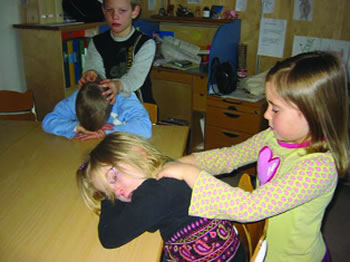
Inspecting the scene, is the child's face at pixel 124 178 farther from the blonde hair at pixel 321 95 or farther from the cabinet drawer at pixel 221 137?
the cabinet drawer at pixel 221 137

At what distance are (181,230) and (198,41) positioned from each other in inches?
109

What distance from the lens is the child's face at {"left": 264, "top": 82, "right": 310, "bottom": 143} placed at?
2.81 feet

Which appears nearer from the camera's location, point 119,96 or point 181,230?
point 181,230

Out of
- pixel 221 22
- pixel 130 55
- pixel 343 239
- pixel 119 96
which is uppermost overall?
pixel 221 22

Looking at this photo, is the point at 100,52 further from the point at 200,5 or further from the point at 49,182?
the point at 200,5

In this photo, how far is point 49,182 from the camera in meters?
1.25

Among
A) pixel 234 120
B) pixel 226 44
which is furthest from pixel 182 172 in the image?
pixel 226 44

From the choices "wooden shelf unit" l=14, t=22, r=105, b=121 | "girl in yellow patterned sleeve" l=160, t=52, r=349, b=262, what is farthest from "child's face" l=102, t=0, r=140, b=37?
"girl in yellow patterned sleeve" l=160, t=52, r=349, b=262

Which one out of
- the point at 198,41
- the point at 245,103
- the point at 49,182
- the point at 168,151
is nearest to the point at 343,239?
the point at 245,103

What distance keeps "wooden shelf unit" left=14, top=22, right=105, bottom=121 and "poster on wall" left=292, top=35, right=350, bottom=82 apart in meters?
1.77

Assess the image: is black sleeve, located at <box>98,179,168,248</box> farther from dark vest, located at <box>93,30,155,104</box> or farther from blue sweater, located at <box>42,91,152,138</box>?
dark vest, located at <box>93,30,155,104</box>

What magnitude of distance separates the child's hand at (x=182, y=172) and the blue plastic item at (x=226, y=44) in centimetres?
202

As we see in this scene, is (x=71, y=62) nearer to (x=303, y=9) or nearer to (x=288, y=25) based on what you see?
(x=288, y=25)

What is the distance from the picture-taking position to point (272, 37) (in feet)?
10.0
